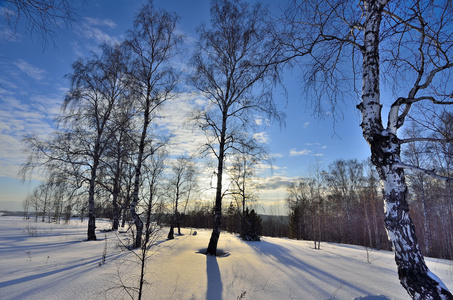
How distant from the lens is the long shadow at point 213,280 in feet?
13.1

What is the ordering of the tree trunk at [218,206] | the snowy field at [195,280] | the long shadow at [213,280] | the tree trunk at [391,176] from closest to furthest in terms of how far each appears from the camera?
the tree trunk at [391,176]
the snowy field at [195,280]
the long shadow at [213,280]
the tree trunk at [218,206]

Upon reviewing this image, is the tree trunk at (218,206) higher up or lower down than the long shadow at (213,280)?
higher up

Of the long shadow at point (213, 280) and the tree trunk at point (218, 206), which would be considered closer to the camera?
the long shadow at point (213, 280)

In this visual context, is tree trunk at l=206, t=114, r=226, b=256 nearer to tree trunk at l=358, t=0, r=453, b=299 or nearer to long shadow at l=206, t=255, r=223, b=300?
long shadow at l=206, t=255, r=223, b=300

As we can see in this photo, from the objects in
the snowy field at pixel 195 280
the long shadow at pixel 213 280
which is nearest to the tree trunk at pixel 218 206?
the long shadow at pixel 213 280

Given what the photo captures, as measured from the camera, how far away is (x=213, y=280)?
479 centimetres

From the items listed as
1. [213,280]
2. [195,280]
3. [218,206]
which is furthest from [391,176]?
[218,206]

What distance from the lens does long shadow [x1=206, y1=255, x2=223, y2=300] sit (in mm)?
3994

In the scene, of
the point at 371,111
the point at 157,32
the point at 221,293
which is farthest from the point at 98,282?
the point at 157,32

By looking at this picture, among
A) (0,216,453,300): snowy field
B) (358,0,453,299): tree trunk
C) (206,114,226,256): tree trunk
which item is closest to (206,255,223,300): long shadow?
(0,216,453,300): snowy field

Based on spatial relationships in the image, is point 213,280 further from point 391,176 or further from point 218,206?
point 391,176

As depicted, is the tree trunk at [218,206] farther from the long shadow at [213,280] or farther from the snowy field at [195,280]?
the snowy field at [195,280]

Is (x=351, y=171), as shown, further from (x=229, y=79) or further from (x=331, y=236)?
(x=229, y=79)

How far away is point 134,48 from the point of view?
9.28m
